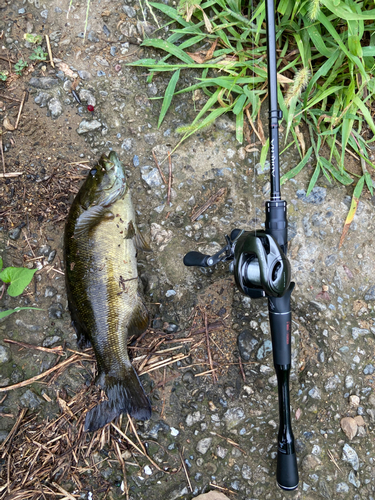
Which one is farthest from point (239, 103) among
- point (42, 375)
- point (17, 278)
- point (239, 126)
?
point (42, 375)

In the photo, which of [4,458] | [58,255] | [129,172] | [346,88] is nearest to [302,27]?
[346,88]

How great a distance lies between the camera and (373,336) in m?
2.76

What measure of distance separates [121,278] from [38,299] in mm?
784

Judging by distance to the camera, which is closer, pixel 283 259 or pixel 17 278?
pixel 283 259

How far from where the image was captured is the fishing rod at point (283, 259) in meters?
2.04

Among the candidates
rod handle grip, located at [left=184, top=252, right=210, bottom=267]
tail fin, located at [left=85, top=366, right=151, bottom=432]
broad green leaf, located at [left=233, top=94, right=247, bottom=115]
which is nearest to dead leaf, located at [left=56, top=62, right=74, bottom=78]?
broad green leaf, located at [left=233, top=94, right=247, bottom=115]

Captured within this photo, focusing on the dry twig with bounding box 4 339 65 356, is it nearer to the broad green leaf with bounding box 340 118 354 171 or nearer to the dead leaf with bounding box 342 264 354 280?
the dead leaf with bounding box 342 264 354 280

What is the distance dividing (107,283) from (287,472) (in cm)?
172

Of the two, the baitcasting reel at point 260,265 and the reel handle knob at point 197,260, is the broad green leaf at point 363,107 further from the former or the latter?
the reel handle knob at point 197,260

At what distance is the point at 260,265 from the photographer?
6.40ft

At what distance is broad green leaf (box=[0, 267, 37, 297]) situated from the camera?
8.09ft

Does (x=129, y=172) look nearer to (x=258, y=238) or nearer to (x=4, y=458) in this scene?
(x=258, y=238)

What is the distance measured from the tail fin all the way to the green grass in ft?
6.30

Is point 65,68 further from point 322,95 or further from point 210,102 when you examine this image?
point 322,95
